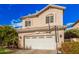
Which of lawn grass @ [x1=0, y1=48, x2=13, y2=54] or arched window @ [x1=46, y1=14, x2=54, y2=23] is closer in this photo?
lawn grass @ [x1=0, y1=48, x2=13, y2=54]

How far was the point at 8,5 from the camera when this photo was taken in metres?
6.67

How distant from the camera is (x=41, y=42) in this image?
6.88 metres

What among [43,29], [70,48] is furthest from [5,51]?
[70,48]

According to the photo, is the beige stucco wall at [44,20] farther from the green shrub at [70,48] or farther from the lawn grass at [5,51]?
the lawn grass at [5,51]

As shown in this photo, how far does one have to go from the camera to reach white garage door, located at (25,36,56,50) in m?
6.79

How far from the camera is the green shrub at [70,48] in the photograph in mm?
6646

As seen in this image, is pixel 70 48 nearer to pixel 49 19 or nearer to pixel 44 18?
pixel 49 19

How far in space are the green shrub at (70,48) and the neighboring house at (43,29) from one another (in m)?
0.19

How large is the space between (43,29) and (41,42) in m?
0.46

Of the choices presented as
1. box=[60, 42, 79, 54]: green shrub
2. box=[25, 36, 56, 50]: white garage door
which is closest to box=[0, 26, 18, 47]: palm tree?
box=[25, 36, 56, 50]: white garage door

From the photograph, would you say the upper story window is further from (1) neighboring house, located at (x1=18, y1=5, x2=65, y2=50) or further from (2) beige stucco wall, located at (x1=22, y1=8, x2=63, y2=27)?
(2) beige stucco wall, located at (x1=22, y1=8, x2=63, y2=27)
